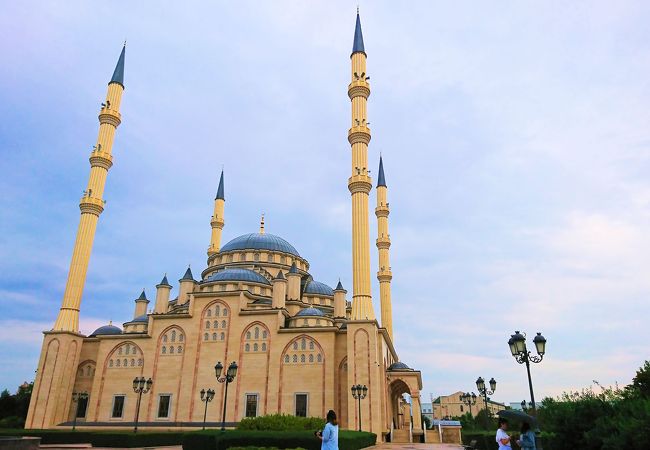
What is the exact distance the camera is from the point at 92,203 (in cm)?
3353

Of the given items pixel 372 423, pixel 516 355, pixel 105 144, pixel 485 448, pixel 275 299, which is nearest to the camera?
pixel 516 355

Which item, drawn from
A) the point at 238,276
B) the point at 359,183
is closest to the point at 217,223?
the point at 238,276

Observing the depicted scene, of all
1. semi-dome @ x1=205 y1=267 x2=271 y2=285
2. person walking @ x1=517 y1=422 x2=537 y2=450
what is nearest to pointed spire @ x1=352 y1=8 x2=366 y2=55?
semi-dome @ x1=205 y1=267 x2=271 y2=285

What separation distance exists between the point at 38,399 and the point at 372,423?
843 inches

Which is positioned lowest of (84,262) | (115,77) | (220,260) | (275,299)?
(275,299)

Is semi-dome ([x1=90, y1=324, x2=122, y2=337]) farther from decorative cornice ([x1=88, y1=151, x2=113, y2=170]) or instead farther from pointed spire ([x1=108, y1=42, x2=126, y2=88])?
pointed spire ([x1=108, y1=42, x2=126, y2=88])

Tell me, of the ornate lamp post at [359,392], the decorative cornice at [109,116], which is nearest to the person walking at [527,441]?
the ornate lamp post at [359,392]

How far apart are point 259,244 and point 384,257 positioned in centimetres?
1121

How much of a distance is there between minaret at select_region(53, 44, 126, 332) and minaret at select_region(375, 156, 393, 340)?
22854mm

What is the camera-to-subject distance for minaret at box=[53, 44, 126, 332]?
31441 mm

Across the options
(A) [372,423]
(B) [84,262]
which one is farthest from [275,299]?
(B) [84,262]

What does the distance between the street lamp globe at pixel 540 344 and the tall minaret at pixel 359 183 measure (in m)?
16.3

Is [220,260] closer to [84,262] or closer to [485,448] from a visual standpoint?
[84,262]

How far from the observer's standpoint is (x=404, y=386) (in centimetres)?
3338
